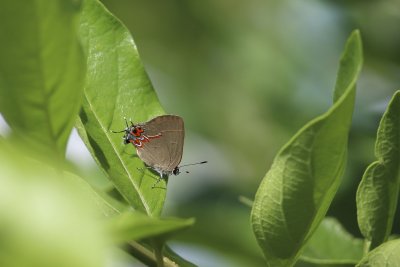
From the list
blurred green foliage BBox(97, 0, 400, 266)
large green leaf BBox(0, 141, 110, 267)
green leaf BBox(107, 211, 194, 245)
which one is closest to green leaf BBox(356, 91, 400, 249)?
green leaf BBox(107, 211, 194, 245)

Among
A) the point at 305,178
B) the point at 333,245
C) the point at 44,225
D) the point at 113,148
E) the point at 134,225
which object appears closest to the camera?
the point at 44,225

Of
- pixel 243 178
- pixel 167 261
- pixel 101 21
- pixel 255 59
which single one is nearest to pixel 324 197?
pixel 167 261

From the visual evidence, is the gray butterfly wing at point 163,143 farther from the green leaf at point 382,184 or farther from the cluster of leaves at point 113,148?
the green leaf at point 382,184

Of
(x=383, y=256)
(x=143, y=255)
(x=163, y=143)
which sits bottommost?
(x=383, y=256)

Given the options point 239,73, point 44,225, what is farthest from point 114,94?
point 239,73

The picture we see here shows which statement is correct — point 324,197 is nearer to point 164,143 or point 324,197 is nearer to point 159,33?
point 164,143

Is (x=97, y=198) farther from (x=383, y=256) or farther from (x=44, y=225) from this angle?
(x=44, y=225)

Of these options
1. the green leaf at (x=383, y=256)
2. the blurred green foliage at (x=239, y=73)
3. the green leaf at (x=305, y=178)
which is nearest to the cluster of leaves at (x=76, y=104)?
the green leaf at (x=305, y=178)
